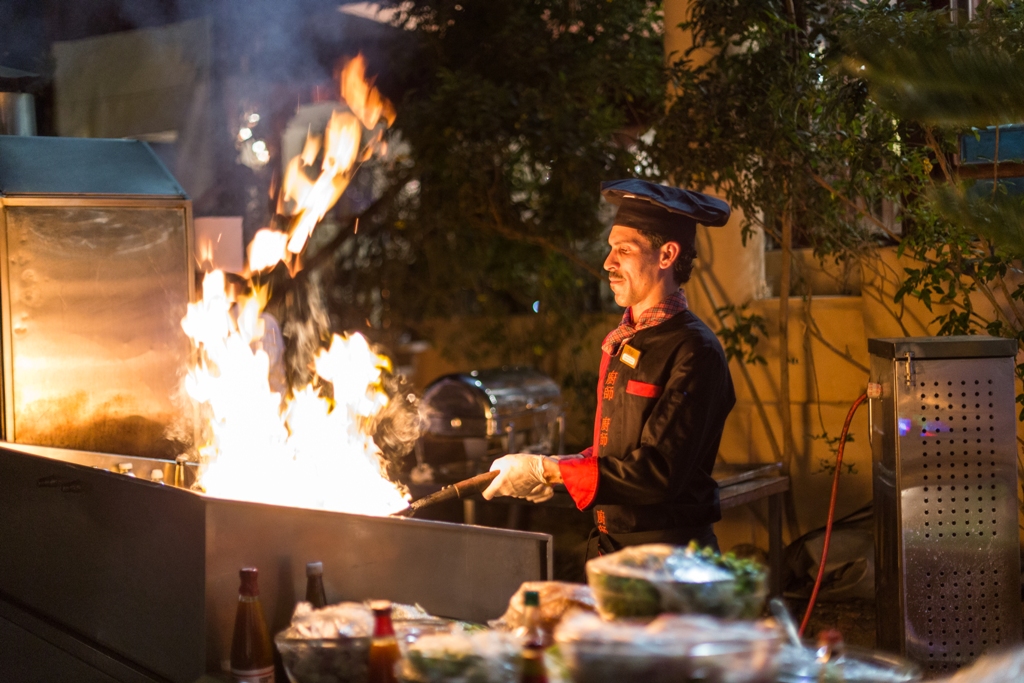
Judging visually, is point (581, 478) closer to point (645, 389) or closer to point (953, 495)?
point (645, 389)

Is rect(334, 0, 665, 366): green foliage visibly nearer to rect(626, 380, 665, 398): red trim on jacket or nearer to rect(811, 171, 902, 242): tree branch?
rect(811, 171, 902, 242): tree branch

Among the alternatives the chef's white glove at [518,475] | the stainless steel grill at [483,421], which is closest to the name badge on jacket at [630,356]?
the chef's white glove at [518,475]

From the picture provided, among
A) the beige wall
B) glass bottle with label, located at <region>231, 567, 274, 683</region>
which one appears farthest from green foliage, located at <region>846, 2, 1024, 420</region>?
glass bottle with label, located at <region>231, 567, 274, 683</region>

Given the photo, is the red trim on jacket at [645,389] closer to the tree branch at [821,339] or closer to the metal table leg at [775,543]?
the metal table leg at [775,543]

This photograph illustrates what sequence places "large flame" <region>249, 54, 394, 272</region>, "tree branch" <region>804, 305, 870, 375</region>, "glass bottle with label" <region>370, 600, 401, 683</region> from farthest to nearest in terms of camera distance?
"large flame" <region>249, 54, 394, 272</region> → "tree branch" <region>804, 305, 870, 375</region> → "glass bottle with label" <region>370, 600, 401, 683</region>

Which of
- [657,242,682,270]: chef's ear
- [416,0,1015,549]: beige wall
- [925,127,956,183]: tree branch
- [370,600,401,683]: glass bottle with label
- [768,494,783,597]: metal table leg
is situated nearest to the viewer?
[370,600,401,683]: glass bottle with label

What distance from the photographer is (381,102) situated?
768 cm

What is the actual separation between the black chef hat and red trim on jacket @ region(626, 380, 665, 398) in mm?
465

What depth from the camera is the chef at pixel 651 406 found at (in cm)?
266

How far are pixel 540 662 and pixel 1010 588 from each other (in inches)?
120

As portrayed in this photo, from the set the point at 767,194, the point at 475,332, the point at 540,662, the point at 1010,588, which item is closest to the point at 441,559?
the point at 540,662

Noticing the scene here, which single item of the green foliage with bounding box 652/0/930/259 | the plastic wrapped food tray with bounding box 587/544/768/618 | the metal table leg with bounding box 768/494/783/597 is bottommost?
the metal table leg with bounding box 768/494/783/597

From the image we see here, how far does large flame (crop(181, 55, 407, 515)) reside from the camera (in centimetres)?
345

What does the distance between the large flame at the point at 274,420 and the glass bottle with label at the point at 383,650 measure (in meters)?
0.90
